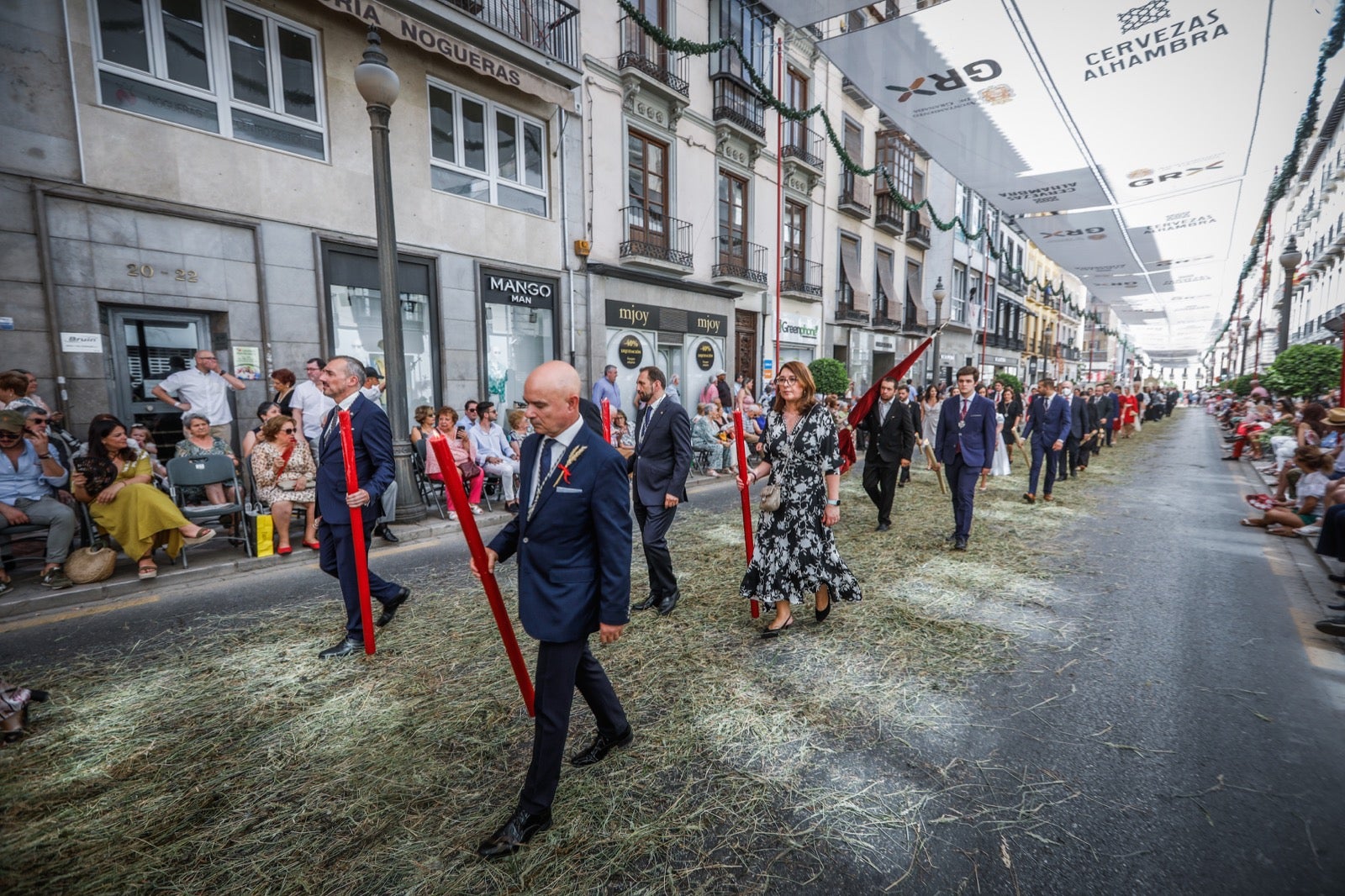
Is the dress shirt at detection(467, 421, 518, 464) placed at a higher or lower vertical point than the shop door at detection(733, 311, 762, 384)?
lower

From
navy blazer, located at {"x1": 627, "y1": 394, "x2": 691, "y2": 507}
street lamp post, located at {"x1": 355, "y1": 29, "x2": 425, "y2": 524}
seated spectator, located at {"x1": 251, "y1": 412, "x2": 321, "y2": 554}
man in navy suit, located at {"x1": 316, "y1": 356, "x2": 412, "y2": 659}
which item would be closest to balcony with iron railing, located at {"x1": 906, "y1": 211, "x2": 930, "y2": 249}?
street lamp post, located at {"x1": 355, "y1": 29, "x2": 425, "y2": 524}

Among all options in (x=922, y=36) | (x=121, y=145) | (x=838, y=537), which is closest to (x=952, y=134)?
(x=922, y=36)

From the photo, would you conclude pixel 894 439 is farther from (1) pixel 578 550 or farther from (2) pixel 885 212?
(2) pixel 885 212

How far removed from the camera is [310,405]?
8234 mm

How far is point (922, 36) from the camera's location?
5746mm

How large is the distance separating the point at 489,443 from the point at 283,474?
128 inches

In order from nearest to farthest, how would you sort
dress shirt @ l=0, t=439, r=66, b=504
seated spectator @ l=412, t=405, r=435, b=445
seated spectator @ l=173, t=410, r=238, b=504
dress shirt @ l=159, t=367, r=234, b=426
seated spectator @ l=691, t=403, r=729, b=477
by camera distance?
dress shirt @ l=0, t=439, r=66, b=504, seated spectator @ l=173, t=410, r=238, b=504, dress shirt @ l=159, t=367, r=234, b=426, seated spectator @ l=412, t=405, r=435, b=445, seated spectator @ l=691, t=403, r=729, b=477

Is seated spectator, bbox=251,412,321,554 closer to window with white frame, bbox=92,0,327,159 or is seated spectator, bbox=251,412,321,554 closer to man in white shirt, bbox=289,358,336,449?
man in white shirt, bbox=289,358,336,449

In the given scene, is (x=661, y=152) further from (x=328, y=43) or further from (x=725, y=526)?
(x=725, y=526)

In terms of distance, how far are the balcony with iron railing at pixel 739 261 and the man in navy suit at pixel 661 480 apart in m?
13.9

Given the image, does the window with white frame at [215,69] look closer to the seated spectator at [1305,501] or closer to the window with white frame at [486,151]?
the window with white frame at [486,151]

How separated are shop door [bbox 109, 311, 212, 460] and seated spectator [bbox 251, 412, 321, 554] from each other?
2710 mm

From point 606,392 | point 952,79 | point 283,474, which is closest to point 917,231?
point 606,392

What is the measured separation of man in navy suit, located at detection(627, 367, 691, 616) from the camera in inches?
194
